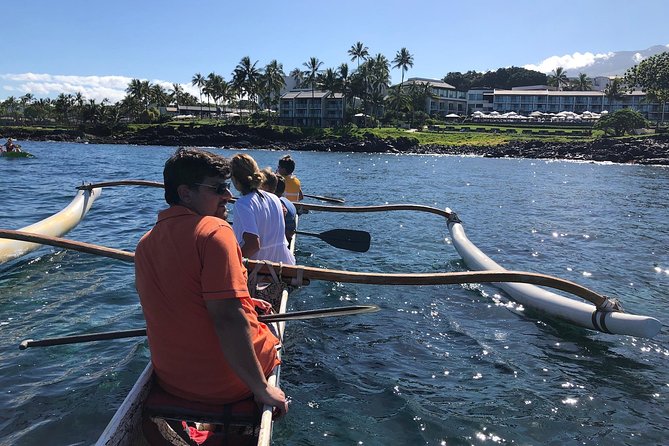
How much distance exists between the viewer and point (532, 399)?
556 cm

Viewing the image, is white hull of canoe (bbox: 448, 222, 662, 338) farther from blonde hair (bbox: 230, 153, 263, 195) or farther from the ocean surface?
blonde hair (bbox: 230, 153, 263, 195)

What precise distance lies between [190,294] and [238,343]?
38 cm

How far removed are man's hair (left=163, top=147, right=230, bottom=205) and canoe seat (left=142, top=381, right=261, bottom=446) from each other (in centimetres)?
133

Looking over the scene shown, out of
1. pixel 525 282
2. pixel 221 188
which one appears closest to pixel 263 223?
pixel 221 188

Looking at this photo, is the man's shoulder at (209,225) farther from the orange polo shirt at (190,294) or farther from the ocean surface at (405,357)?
the ocean surface at (405,357)

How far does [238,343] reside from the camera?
2.79 m

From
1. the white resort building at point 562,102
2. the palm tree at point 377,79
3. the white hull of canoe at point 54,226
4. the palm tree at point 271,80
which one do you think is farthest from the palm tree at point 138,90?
the white hull of canoe at point 54,226

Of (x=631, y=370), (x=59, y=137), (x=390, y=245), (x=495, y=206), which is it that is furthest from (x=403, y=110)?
(x=631, y=370)

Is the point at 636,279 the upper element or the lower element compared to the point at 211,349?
lower

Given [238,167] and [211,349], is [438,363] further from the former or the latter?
[211,349]

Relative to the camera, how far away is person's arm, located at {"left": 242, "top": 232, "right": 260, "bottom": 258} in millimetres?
5465

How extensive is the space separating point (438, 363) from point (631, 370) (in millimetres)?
2455

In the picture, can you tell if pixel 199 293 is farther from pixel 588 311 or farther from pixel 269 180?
pixel 588 311

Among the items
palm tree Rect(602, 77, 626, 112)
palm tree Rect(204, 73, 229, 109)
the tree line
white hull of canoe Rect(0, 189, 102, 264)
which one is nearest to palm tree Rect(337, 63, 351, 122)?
the tree line
